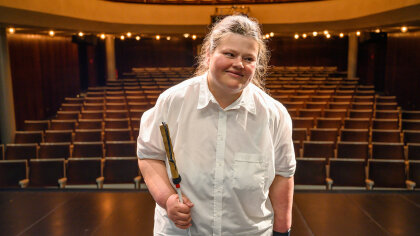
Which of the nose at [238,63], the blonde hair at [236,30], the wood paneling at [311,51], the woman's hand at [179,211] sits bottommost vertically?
the woman's hand at [179,211]

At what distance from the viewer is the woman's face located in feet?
3.37

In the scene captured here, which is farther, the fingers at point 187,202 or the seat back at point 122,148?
the seat back at point 122,148

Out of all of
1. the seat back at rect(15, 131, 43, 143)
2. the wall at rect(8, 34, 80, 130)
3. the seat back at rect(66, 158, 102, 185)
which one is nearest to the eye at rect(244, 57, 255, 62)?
the seat back at rect(66, 158, 102, 185)

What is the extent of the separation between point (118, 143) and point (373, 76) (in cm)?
1151

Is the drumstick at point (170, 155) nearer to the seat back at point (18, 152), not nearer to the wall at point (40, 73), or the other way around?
the seat back at point (18, 152)

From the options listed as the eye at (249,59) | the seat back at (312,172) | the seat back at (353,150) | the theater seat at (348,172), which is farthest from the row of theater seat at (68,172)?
the eye at (249,59)

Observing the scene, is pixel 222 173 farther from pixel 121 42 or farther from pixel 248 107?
pixel 121 42

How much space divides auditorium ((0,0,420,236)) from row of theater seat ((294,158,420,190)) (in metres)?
0.01

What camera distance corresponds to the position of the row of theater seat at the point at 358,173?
11.9 ft

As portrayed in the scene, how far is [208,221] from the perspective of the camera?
109cm

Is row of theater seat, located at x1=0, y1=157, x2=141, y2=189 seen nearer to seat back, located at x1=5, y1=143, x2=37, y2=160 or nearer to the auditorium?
the auditorium

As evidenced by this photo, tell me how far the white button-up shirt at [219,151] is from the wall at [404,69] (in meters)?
9.19

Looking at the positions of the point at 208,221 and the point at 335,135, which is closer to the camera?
the point at 208,221

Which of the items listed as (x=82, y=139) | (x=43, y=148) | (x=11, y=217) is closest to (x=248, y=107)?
(x=11, y=217)
